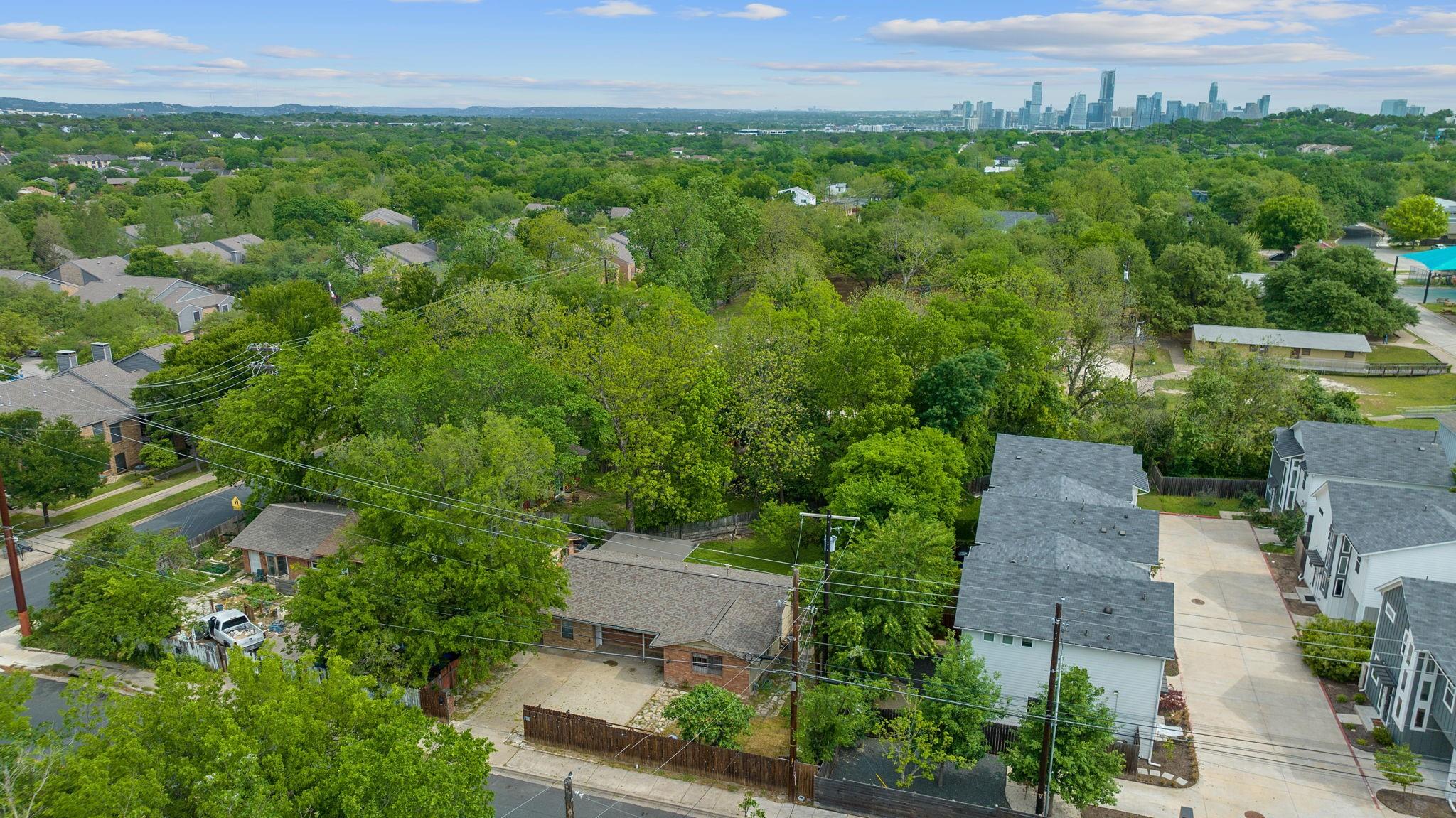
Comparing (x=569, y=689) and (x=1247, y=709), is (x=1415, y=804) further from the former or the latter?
(x=569, y=689)

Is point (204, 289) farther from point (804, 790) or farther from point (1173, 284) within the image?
point (1173, 284)

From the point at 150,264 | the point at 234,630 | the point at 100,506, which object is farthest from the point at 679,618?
the point at 150,264

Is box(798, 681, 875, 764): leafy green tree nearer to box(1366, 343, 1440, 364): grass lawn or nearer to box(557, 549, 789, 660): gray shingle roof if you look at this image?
box(557, 549, 789, 660): gray shingle roof

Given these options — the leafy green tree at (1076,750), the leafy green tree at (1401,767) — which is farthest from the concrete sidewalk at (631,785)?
the leafy green tree at (1401,767)

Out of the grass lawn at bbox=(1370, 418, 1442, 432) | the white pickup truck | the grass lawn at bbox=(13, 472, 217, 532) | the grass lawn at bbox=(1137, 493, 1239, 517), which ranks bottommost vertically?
the grass lawn at bbox=(13, 472, 217, 532)

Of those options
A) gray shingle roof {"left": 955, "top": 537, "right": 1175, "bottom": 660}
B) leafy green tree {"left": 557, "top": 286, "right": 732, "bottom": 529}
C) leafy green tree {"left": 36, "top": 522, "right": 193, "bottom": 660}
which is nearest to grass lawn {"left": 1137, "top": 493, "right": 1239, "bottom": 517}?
gray shingle roof {"left": 955, "top": 537, "right": 1175, "bottom": 660}

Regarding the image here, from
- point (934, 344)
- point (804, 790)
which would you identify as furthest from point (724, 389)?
point (804, 790)

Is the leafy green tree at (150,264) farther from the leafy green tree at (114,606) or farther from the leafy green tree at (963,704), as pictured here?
the leafy green tree at (963,704)
